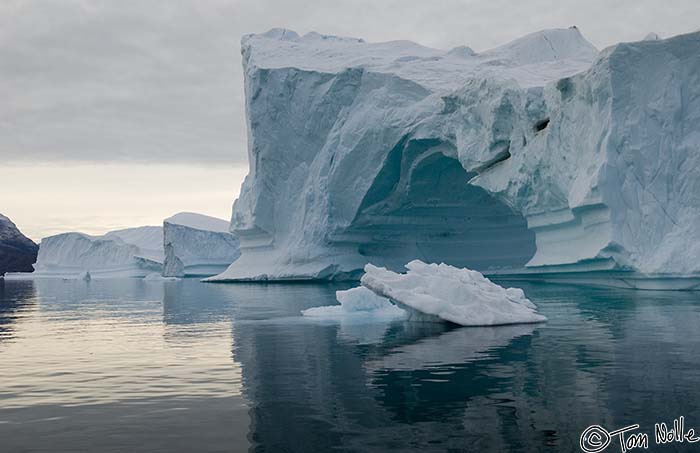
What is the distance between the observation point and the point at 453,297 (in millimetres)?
12836

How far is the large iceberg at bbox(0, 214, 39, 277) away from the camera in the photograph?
294 feet

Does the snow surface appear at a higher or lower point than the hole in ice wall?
lower

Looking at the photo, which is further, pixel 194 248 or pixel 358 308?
pixel 194 248

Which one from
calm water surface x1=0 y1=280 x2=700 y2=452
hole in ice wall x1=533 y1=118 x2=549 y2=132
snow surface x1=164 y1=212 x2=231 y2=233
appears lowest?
calm water surface x1=0 y1=280 x2=700 y2=452

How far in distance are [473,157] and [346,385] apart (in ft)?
69.3

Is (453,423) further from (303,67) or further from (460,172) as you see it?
(303,67)

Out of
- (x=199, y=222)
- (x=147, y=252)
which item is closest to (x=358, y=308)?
(x=199, y=222)

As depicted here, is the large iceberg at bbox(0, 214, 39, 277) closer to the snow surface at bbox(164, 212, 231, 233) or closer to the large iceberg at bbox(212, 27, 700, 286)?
Result: the snow surface at bbox(164, 212, 231, 233)

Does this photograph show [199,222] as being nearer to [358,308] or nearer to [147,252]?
[147,252]

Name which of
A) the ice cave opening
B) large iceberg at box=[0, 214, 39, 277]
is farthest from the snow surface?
large iceberg at box=[0, 214, 39, 277]

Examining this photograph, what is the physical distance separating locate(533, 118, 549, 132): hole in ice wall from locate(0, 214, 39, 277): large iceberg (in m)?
79.0

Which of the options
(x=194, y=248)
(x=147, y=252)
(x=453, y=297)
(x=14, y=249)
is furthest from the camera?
(x=14, y=249)

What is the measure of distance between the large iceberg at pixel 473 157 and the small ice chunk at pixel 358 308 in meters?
7.97

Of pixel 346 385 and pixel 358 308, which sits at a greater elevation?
pixel 358 308
